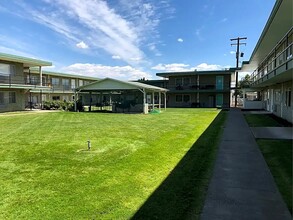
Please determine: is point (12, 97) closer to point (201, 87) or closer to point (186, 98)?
point (186, 98)

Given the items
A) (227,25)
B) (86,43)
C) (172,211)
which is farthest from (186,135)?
(86,43)

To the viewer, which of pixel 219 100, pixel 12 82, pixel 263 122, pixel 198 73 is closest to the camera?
pixel 263 122

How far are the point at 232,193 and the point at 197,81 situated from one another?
3750 cm

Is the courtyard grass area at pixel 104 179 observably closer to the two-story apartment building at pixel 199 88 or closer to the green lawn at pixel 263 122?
the green lawn at pixel 263 122

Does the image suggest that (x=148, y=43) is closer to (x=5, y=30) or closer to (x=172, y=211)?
(x=5, y=30)

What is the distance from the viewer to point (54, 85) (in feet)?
136

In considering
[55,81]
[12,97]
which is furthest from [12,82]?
[55,81]

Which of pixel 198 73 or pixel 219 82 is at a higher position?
pixel 198 73

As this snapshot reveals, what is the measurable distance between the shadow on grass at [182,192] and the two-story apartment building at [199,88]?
33.5 m

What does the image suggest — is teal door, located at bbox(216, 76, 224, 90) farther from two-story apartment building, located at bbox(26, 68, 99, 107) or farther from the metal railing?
two-story apartment building, located at bbox(26, 68, 99, 107)

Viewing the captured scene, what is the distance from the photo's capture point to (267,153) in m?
7.42

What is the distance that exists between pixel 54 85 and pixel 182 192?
40.6 meters

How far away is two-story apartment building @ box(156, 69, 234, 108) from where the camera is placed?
129 ft

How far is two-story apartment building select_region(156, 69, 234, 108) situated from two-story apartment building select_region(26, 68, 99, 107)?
16.5m
